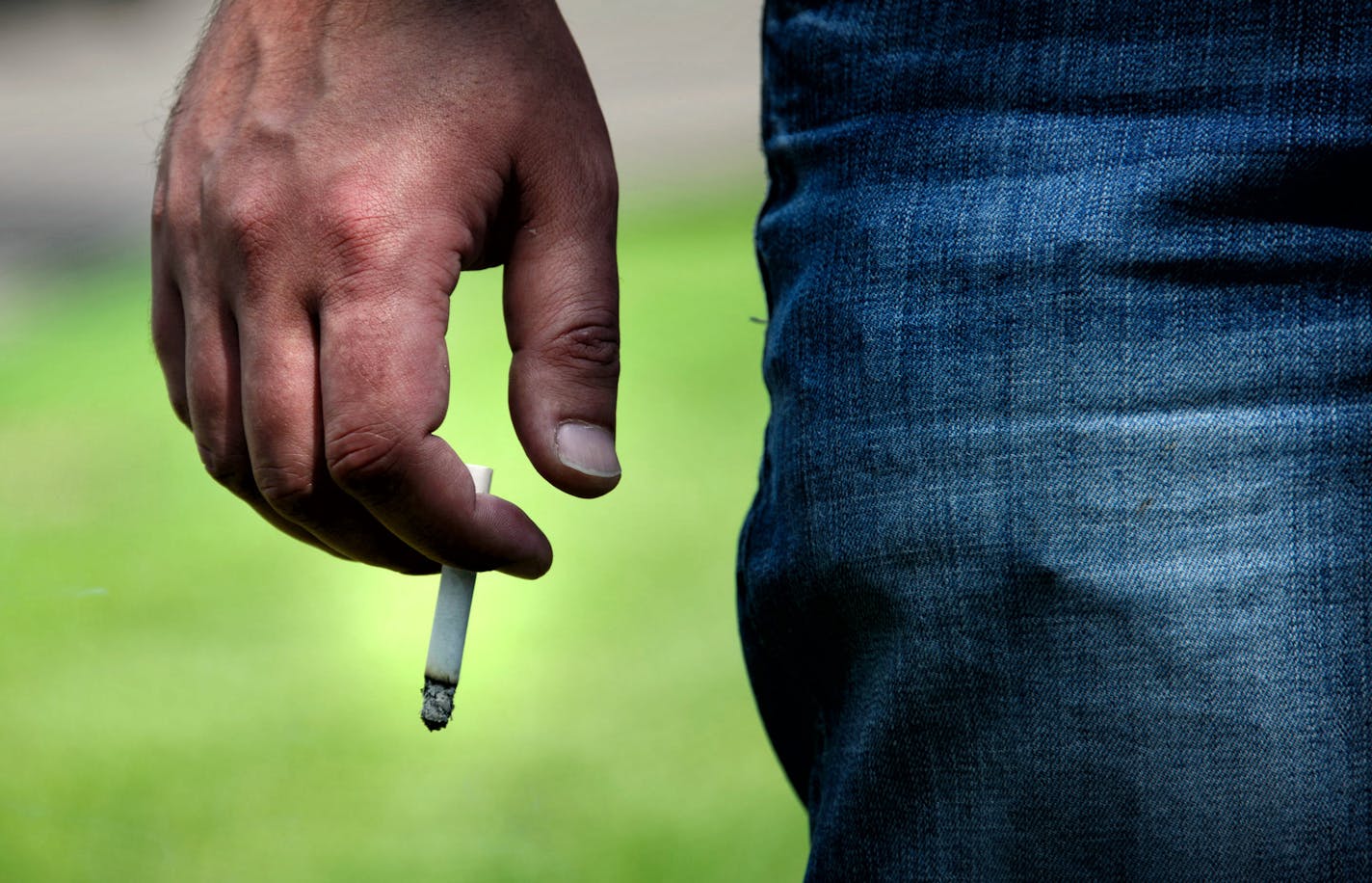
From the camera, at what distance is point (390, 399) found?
87cm

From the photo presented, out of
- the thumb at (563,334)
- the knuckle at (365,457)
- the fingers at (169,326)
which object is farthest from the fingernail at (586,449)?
the fingers at (169,326)

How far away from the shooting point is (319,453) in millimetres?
915

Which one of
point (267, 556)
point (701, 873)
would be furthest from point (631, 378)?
point (701, 873)

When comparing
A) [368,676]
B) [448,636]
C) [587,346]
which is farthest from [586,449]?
[368,676]

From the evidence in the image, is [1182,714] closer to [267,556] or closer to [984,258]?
[984,258]

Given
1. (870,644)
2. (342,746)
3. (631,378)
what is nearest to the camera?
(870,644)

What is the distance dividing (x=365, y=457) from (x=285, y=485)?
9 cm

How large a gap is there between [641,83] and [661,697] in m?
7.21

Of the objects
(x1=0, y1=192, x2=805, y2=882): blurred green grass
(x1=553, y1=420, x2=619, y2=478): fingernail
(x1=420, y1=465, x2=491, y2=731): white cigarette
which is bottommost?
(x1=0, y1=192, x2=805, y2=882): blurred green grass

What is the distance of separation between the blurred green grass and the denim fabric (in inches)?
54.3

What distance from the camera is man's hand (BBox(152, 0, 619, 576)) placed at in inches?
34.8

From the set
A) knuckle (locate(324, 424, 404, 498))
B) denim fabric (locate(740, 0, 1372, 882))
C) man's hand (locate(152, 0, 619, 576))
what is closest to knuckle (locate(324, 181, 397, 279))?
man's hand (locate(152, 0, 619, 576))

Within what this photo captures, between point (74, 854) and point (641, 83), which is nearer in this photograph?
point (74, 854)

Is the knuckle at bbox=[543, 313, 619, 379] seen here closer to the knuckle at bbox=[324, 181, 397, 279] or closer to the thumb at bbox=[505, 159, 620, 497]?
the thumb at bbox=[505, 159, 620, 497]
